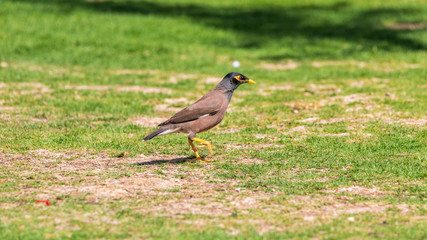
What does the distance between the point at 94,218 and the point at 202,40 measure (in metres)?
15.4

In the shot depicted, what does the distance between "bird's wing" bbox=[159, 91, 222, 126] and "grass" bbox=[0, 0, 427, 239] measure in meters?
0.67

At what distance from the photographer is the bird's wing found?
922 centimetres

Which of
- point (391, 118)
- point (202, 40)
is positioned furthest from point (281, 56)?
point (391, 118)

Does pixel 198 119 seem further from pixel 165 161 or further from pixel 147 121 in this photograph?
pixel 147 121

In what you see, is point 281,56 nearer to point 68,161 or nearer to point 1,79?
point 1,79

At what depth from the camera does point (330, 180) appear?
8.17 metres

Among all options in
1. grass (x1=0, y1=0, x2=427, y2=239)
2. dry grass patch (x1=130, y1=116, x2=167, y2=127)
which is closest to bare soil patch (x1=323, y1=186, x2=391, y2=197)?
grass (x1=0, y1=0, x2=427, y2=239)

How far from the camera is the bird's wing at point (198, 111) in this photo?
30.2 feet

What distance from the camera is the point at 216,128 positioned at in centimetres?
1181

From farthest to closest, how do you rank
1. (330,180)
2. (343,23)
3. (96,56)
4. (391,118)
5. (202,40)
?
(343,23) → (202,40) → (96,56) → (391,118) → (330,180)

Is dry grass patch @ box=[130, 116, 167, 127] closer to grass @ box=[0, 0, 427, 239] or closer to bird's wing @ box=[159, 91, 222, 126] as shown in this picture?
grass @ box=[0, 0, 427, 239]

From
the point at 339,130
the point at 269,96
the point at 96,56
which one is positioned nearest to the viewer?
the point at 339,130

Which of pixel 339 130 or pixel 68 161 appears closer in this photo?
pixel 68 161

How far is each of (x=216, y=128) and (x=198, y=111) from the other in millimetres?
2526
